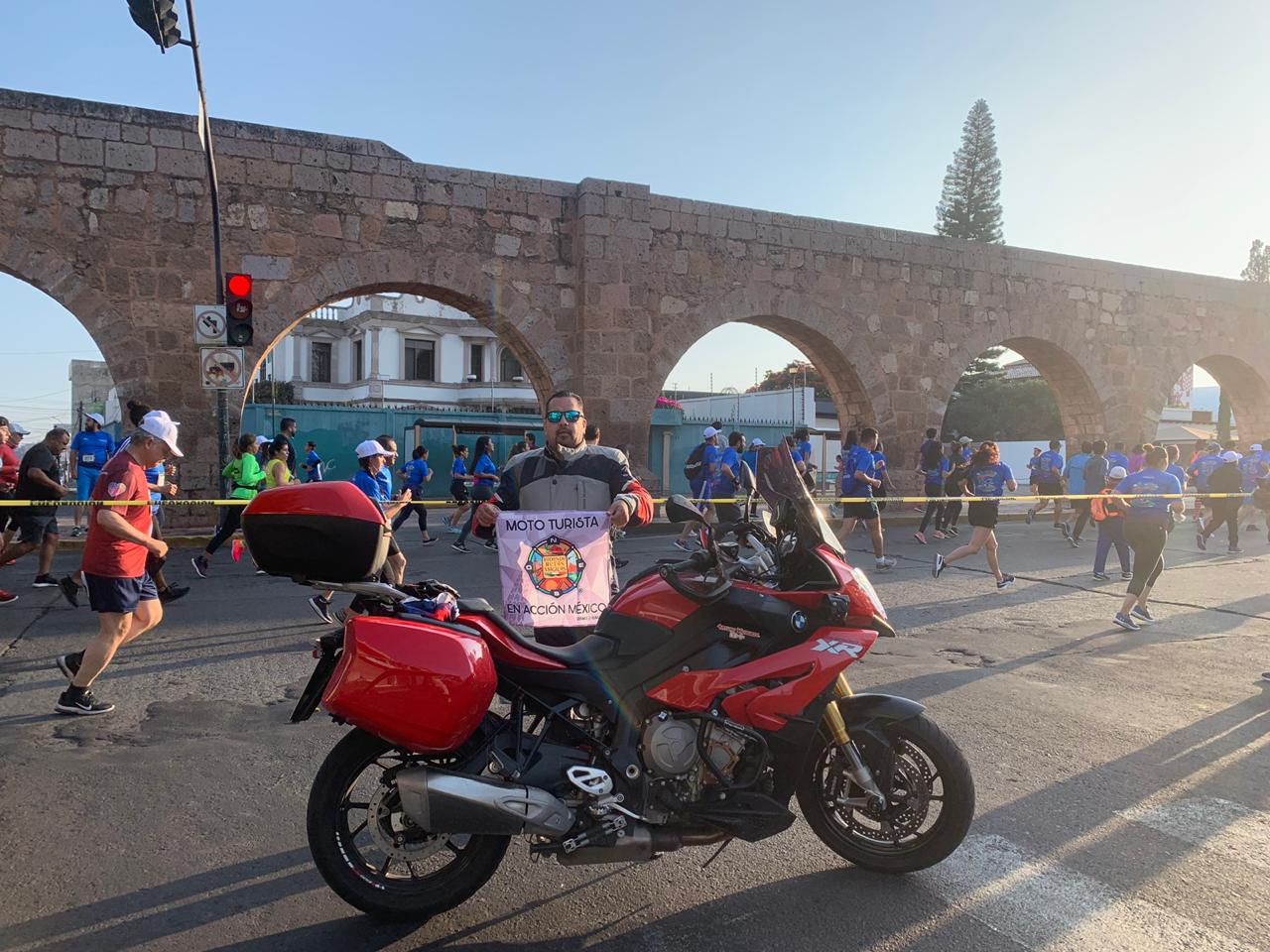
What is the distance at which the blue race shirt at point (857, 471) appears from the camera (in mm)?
12555

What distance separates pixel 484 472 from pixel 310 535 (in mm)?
10916

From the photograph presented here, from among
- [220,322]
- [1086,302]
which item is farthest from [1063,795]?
[1086,302]

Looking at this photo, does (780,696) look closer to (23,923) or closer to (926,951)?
(926,951)

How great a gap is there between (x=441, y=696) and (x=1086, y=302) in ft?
65.2

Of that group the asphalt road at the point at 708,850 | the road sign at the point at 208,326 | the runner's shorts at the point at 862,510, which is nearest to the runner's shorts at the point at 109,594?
the asphalt road at the point at 708,850

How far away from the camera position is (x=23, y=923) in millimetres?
2828

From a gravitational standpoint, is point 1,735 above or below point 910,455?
below

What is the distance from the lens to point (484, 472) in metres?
13.6

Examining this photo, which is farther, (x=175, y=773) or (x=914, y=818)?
(x=175, y=773)

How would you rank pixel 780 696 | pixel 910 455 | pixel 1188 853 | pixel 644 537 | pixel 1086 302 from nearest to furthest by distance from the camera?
pixel 780 696
pixel 1188 853
pixel 644 537
pixel 910 455
pixel 1086 302

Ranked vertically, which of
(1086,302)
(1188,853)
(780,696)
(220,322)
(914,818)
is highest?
(1086,302)

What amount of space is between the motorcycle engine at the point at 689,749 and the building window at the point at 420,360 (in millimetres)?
41141

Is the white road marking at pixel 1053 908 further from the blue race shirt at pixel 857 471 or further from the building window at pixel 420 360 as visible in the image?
the building window at pixel 420 360

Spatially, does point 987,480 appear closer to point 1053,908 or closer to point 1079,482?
point 1079,482
